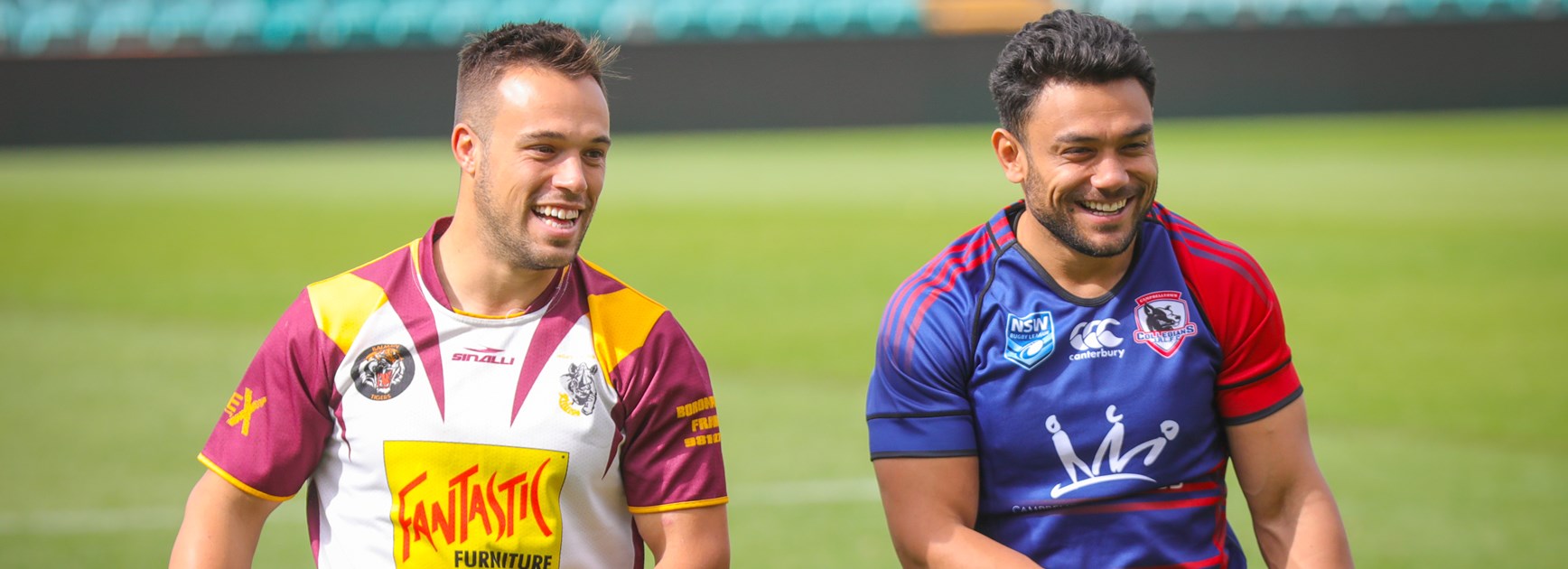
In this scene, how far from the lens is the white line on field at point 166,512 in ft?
20.0

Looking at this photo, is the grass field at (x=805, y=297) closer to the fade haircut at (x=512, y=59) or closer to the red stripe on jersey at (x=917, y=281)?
the red stripe on jersey at (x=917, y=281)

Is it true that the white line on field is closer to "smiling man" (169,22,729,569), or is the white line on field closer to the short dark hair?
"smiling man" (169,22,729,569)

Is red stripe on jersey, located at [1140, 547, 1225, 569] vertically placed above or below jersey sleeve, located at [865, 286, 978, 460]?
below

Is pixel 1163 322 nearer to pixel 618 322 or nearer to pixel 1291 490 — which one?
pixel 1291 490

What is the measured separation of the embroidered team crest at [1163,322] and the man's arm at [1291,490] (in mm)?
231

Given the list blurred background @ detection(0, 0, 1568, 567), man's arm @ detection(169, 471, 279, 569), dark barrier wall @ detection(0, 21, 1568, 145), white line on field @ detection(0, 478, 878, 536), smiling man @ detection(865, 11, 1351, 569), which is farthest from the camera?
dark barrier wall @ detection(0, 21, 1568, 145)

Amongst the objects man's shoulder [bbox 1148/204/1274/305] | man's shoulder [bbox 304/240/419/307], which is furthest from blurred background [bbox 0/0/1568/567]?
man's shoulder [bbox 304/240/419/307]

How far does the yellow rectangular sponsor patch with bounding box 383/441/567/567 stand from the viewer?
300 centimetres

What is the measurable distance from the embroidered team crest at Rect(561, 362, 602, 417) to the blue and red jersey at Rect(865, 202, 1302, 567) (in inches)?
24.1

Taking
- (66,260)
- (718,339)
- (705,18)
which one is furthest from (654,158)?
(718,339)

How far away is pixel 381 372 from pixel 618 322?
0.48m

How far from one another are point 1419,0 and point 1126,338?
3374 centimetres

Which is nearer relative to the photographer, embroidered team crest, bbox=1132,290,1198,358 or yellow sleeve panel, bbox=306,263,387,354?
yellow sleeve panel, bbox=306,263,387,354

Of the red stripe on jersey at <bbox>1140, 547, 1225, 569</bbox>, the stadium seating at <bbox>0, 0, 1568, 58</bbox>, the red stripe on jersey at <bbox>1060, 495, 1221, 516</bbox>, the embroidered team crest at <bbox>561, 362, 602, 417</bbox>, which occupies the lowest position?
the red stripe on jersey at <bbox>1140, 547, 1225, 569</bbox>
